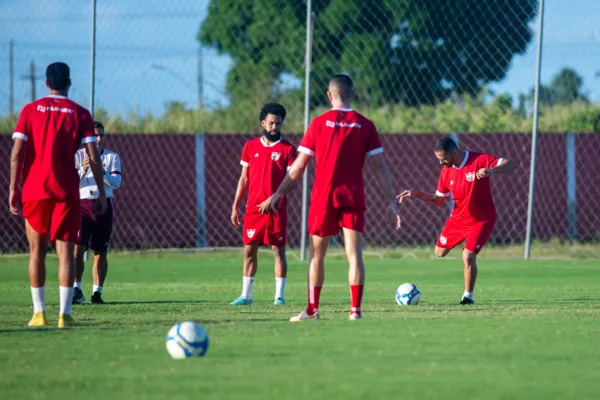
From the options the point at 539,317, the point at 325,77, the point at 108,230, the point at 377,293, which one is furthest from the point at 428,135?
the point at 539,317

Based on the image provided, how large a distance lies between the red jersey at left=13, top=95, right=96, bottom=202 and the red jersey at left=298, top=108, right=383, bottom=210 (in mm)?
2090

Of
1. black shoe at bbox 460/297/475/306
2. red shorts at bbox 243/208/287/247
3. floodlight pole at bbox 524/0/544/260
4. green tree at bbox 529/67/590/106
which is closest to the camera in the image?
black shoe at bbox 460/297/475/306

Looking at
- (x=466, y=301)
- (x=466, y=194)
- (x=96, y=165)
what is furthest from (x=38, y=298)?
(x=466, y=194)

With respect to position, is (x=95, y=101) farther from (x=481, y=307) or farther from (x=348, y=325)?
(x=348, y=325)

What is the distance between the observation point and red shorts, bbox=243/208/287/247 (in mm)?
13422

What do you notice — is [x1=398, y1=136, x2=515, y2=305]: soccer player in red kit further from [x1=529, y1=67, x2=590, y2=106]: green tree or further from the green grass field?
[x1=529, y1=67, x2=590, y2=106]: green tree

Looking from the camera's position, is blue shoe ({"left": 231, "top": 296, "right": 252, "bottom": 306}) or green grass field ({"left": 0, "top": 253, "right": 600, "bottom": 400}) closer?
green grass field ({"left": 0, "top": 253, "right": 600, "bottom": 400})

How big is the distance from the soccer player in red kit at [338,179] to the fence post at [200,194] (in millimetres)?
12995

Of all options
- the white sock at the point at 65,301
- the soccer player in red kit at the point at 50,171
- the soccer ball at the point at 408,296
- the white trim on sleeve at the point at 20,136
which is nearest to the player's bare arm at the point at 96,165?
the soccer player in red kit at the point at 50,171

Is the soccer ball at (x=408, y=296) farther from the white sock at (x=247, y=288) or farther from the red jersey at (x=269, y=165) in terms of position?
the red jersey at (x=269, y=165)

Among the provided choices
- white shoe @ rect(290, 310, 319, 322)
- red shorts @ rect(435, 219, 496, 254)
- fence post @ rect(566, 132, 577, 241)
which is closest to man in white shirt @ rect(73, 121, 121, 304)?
white shoe @ rect(290, 310, 319, 322)

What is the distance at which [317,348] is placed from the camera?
8.39 metres

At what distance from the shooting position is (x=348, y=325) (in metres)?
9.98

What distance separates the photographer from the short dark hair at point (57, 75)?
10289 mm
